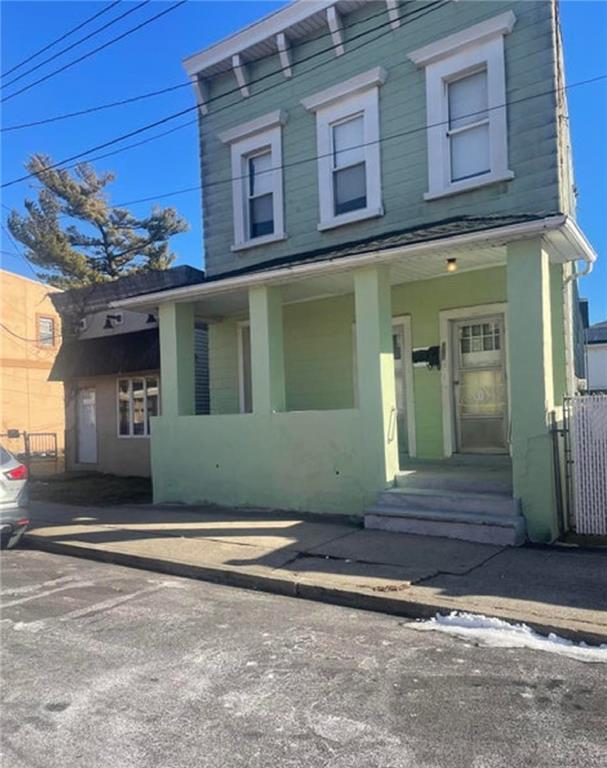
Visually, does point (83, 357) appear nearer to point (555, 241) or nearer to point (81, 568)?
point (81, 568)

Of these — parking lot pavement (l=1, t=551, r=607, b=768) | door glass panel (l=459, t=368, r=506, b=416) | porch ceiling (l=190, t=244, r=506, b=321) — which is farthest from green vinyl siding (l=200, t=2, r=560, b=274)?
parking lot pavement (l=1, t=551, r=607, b=768)

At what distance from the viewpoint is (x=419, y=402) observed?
10.4 m

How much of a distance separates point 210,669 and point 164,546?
3649 mm

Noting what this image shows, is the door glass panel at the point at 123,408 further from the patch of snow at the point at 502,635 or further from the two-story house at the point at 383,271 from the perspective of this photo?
the patch of snow at the point at 502,635

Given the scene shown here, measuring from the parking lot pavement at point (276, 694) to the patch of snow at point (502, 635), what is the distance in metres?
0.14

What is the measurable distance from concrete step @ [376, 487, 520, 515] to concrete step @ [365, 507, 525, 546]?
0.30ft

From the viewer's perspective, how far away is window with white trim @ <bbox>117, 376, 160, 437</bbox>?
647 inches

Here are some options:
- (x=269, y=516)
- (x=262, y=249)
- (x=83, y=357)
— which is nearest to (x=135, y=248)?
(x=83, y=357)

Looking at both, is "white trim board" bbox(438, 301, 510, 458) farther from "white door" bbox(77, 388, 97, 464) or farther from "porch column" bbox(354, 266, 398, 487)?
"white door" bbox(77, 388, 97, 464)

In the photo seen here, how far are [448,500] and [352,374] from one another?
3.63 metres

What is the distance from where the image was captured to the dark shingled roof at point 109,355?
1535 centimetres

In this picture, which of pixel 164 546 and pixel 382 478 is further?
pixel 382 478

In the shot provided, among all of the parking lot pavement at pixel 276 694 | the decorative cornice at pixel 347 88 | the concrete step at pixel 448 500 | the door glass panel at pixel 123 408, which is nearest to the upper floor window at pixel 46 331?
the door glass panel at pixel 123 408

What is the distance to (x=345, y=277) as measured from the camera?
970 centimetres
